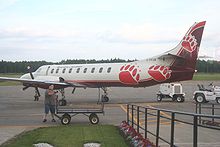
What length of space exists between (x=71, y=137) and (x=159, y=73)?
667 inches

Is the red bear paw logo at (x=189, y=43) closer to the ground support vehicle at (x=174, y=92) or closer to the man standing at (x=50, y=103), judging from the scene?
the ground support vehicle at (x=174, y=92)

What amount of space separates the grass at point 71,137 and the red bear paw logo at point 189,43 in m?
15.6

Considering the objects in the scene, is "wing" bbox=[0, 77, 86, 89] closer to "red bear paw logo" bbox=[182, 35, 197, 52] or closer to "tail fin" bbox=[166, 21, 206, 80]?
"tail fin" bbox=[166, 21, 206, 80]

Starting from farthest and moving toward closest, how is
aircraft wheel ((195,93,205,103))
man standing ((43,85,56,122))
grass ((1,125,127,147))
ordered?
1. aircraft wheel ((195,93,205,103))
2. man standing ((43,85,56,122))
3. grass ((1,125,127,147))

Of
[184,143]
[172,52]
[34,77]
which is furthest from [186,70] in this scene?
[184,143]

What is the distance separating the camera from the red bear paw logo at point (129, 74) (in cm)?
2922

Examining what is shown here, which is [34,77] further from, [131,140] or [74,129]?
[131,140]

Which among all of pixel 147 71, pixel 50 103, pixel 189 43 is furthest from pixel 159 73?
pixel 50 103

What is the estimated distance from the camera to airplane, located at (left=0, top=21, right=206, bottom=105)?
28266 millimetres

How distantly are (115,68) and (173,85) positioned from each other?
5364 millimetres

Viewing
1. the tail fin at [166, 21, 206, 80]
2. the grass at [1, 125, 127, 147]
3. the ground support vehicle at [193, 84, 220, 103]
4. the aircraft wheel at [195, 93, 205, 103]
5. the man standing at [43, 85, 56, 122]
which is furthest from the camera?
the aircraft wheel at [195, 93, 205, 103]

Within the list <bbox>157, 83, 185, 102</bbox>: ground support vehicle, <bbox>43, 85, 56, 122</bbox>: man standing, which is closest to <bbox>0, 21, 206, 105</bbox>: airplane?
<bbox>157, 83, 185, 102</bbox>: ground support vehicle

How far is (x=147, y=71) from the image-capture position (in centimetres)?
2888

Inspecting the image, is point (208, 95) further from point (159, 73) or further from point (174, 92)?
point (159, 73)
